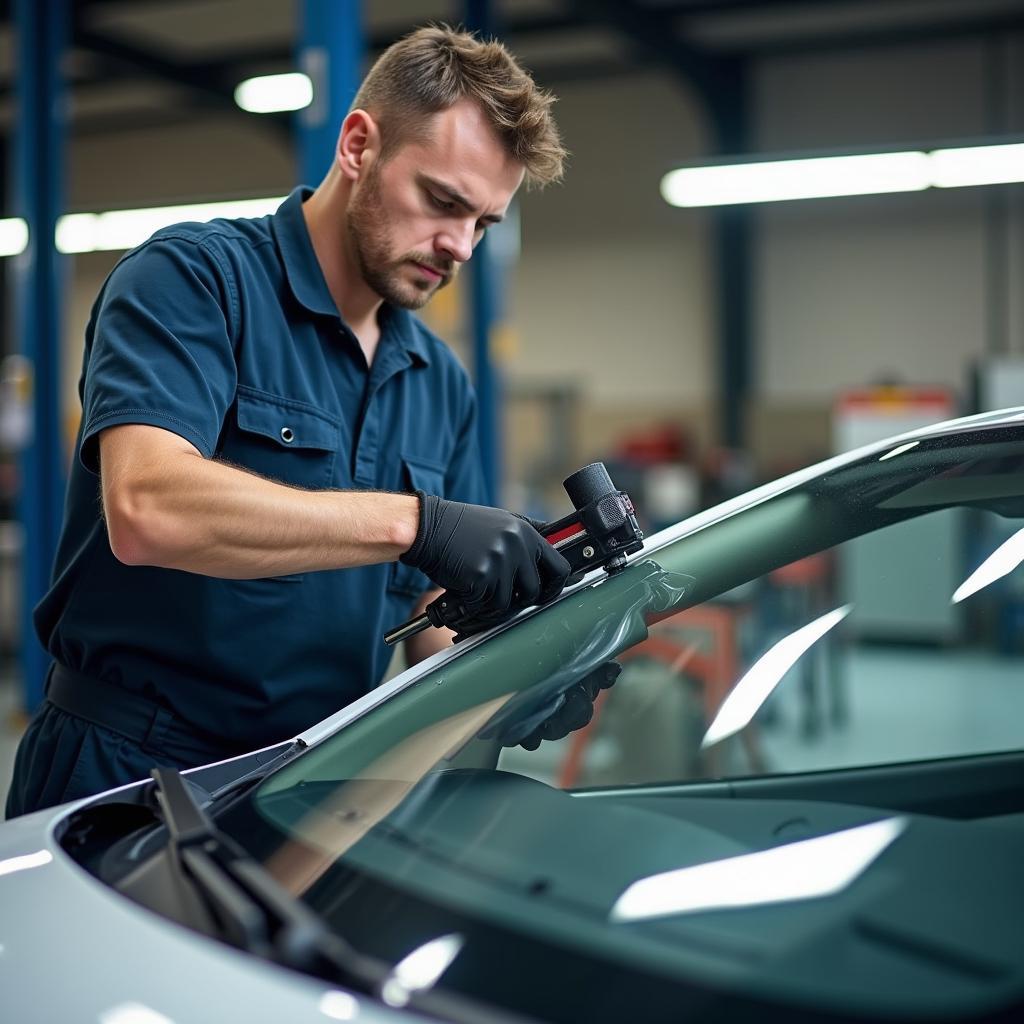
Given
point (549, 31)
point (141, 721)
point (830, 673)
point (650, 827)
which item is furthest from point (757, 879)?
point (549, 31)

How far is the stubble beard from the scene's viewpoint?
1.33 m

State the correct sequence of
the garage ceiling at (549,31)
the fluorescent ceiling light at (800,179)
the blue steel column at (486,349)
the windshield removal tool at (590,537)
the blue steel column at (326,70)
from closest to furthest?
1. the windshield removal tool at (590,537)
2. the blue steel column at (326,70)
3. the blue steel column at (486,349)
4. the fluorescent ceiling light at (800,179)
5. the garage ceiling at (549,31)

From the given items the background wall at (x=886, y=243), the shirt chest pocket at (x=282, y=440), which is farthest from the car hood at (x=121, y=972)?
the background wall at (x=886, y=243)

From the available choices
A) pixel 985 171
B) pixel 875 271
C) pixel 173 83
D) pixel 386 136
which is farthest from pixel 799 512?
pixel 173 83

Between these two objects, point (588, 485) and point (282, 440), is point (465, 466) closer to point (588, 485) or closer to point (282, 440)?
point (282, 440)

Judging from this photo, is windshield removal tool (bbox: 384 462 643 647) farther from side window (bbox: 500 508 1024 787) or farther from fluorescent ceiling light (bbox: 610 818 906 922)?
fluorescent ceiling light (bbox: 610 818 906 922)

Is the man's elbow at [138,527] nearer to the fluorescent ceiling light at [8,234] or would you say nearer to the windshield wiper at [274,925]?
the windshield wiper at [274,925]

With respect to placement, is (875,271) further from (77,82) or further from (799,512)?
(799,512)

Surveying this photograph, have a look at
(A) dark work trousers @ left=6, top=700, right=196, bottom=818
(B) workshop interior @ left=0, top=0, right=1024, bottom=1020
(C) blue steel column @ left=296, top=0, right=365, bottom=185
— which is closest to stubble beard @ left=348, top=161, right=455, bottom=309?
(A) dark work trousers @ left=6, top=700, right=196, bottom=818

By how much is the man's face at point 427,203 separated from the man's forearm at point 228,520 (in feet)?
1.17

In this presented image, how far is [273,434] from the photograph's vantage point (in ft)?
4.20

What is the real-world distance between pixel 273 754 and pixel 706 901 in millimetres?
509

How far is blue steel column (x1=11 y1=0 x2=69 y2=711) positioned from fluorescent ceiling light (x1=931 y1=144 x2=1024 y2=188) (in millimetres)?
4155

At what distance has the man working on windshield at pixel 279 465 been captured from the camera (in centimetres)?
109
